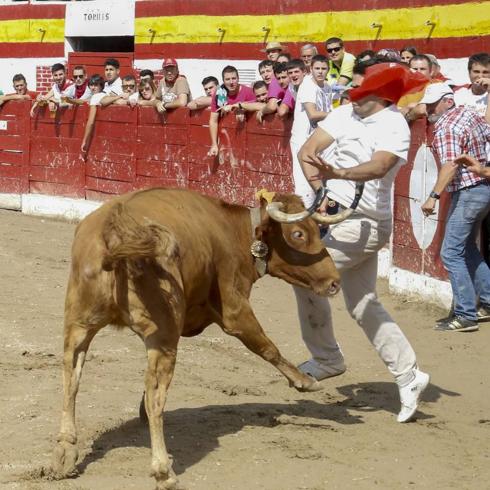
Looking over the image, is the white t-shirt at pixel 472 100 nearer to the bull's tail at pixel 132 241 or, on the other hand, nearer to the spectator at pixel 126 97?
the bull's tail at pixel 132 241

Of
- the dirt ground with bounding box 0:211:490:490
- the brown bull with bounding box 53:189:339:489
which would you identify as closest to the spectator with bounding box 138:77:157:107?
the dirt ground with bounding box 0:211:490:490

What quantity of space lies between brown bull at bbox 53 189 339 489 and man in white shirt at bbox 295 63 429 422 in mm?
227

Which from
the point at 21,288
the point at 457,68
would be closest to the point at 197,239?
the point at 21,288

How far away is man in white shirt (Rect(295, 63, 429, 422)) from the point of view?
590 cm

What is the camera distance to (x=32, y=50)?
21562 millimetres

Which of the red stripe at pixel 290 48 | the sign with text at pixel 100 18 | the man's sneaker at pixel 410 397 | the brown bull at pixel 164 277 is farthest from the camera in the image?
the sign with text at pixel 100 18

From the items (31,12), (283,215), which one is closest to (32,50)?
(31,12)

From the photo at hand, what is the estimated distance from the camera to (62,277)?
1065cm

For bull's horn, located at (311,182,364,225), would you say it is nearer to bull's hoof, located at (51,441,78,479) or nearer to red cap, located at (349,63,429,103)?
red cap, located at (349,63,429,103)

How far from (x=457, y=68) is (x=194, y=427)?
300 inches

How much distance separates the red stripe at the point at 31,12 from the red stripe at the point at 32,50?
0.50 metres

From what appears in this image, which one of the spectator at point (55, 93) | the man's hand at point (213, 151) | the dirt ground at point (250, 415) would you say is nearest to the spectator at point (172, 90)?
the man's hand at point (213, 151)

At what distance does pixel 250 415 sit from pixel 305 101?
4116mm

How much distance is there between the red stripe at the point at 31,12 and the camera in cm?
2108
